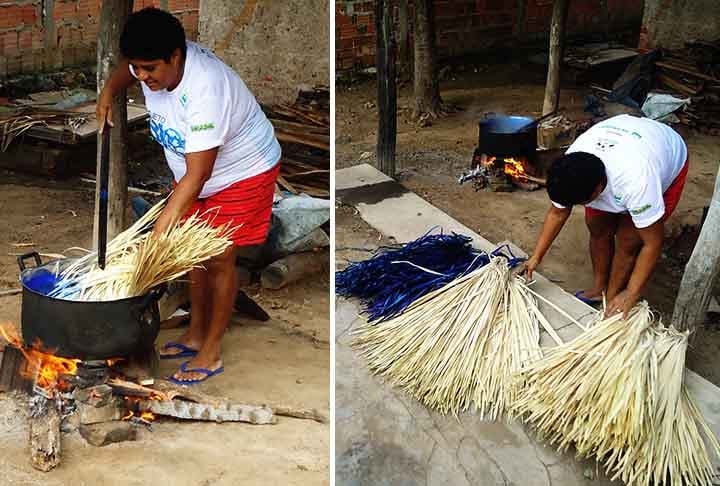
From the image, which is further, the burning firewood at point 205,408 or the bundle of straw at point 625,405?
the burning firewood at point 205,408

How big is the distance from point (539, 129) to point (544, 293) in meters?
3.07

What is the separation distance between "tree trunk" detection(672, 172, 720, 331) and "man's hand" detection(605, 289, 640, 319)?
11.9 inches


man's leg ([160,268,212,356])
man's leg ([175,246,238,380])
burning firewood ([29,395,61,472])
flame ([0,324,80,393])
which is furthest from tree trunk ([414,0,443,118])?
burning firewood ([29,395,61,472])

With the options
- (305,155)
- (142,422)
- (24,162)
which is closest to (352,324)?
(142,422)

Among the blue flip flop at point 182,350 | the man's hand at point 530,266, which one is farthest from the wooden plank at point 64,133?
the man's hand at point 530,266

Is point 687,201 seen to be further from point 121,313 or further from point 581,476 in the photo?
point 121,313

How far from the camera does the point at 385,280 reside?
446cm

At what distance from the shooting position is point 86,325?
10.9 ft

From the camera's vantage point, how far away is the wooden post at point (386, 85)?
604cm

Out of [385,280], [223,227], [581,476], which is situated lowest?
[581,476]

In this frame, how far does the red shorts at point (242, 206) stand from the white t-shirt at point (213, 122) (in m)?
0.03

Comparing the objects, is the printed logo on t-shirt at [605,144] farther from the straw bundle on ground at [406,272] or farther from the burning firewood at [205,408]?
the burning firewood at [205,408]

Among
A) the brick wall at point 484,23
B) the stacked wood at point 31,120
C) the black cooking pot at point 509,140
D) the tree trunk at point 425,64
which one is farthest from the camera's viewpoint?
the brick wall at point 484,23

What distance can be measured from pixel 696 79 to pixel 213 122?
580cm
